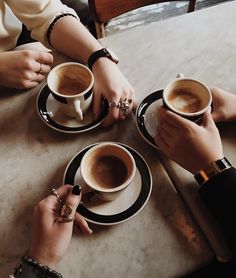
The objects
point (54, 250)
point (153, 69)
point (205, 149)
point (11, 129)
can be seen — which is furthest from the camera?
point (153, 69)

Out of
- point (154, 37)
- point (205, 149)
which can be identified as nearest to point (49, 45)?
point (154, 37)

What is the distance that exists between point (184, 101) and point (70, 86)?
30 centimetres

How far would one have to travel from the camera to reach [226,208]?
73 centimetres

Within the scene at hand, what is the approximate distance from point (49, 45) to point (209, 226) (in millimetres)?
721

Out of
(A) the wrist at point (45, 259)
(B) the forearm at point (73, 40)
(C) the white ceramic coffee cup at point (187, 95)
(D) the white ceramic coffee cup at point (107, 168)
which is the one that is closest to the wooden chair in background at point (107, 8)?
(B) the forearm at point (73, 40)

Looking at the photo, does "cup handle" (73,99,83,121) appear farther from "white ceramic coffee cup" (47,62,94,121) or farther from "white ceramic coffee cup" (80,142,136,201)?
"white ceramic coffee cup" (80,142,136,201)

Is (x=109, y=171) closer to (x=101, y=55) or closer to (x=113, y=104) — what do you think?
(x=113, y=104)

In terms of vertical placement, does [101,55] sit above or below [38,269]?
above

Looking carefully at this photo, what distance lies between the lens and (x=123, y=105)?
3.03 ft

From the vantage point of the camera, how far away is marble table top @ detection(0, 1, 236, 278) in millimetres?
717

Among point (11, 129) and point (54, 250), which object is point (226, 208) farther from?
point (11, 129)

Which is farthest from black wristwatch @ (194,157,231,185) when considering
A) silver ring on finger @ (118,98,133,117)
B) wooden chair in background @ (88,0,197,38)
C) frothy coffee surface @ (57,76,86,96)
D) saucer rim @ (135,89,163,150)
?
wooden chair in background @ (88,0,197,38)

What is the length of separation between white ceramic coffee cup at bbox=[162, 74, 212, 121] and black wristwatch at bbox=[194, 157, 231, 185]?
139mm

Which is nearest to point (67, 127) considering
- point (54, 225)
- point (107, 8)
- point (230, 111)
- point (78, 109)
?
point (78, 109)
